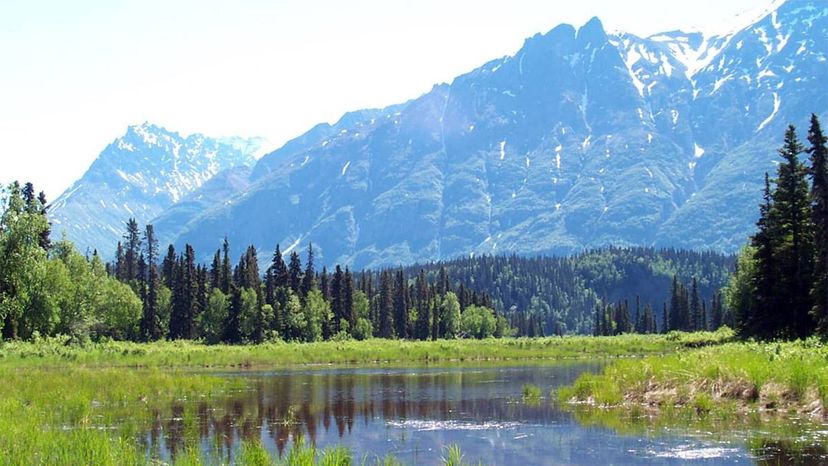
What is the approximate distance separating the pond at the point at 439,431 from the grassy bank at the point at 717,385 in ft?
9.31

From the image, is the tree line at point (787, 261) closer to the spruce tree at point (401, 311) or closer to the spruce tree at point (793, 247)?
the spruce tree at point (793, 247)

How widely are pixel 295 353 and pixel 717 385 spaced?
2675 inches

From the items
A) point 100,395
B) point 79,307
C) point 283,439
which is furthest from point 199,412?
point 79,307

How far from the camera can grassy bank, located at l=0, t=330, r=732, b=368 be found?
78750 mm

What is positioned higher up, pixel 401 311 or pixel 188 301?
pixel 188 301

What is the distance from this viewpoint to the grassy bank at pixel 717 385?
34.5 meters

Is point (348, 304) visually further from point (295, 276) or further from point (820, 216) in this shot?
point (820, 216)

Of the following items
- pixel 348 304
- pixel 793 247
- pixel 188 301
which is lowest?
pixel 348 304

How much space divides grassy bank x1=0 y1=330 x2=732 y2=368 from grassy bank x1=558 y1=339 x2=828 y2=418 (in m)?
46.2

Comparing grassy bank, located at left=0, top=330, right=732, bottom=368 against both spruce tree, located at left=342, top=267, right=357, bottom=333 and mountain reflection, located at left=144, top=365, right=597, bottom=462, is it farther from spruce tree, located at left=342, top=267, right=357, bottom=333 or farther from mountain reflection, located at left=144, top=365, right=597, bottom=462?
spruce tree, located at left=342, top=267, right=357, bottom=333

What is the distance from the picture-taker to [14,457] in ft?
72.2

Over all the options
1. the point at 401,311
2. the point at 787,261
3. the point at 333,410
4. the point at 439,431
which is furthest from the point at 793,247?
the point at 401,311

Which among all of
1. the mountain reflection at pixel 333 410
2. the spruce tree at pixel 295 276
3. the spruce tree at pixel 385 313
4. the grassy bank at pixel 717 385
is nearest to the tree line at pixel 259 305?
the spruce tree at pixel 385 313

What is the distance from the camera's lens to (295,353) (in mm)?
100188
